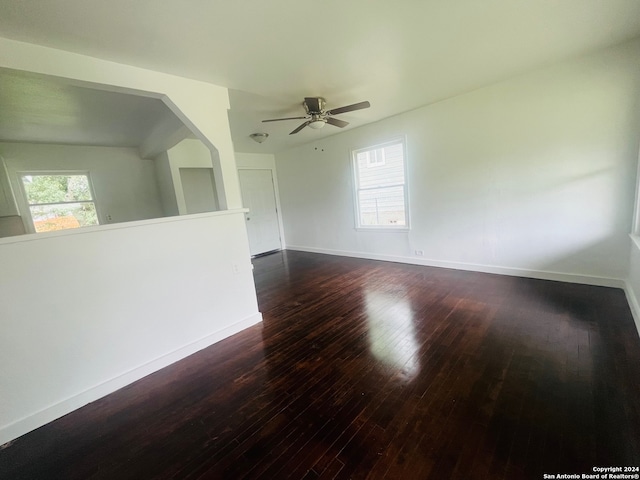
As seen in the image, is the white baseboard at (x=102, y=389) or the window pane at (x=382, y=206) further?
the window pane at (x=382, y=206)

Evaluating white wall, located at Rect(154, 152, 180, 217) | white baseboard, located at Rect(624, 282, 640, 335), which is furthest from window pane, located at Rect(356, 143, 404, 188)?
white wall, located at Rect(154, 152, 180, 217)

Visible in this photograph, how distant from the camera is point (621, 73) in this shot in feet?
8.60

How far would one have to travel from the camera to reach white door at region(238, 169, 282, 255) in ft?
20.4

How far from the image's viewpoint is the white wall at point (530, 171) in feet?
8.99

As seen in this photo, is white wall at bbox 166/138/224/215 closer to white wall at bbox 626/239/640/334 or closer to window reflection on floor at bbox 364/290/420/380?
window reflection on floor at bbox 364/290/420/380

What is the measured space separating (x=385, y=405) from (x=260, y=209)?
555cm

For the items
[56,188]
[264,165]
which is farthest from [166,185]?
[264,165]

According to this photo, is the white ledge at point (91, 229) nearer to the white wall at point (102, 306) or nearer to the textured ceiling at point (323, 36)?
the white wall at point (102, 306)

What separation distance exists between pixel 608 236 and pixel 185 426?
4.56 meters

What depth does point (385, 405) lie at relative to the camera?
162 cm

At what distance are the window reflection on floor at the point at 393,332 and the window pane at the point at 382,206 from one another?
6.15ft

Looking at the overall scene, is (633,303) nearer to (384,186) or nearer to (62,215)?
(384,186)

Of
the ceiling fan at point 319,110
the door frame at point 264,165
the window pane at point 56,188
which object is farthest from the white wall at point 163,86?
the window pane at point 56,188

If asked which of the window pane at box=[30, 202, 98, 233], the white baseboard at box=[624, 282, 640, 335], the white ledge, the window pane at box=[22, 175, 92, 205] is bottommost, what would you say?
the white baseboard at box=[624, 282, 640, 335]
